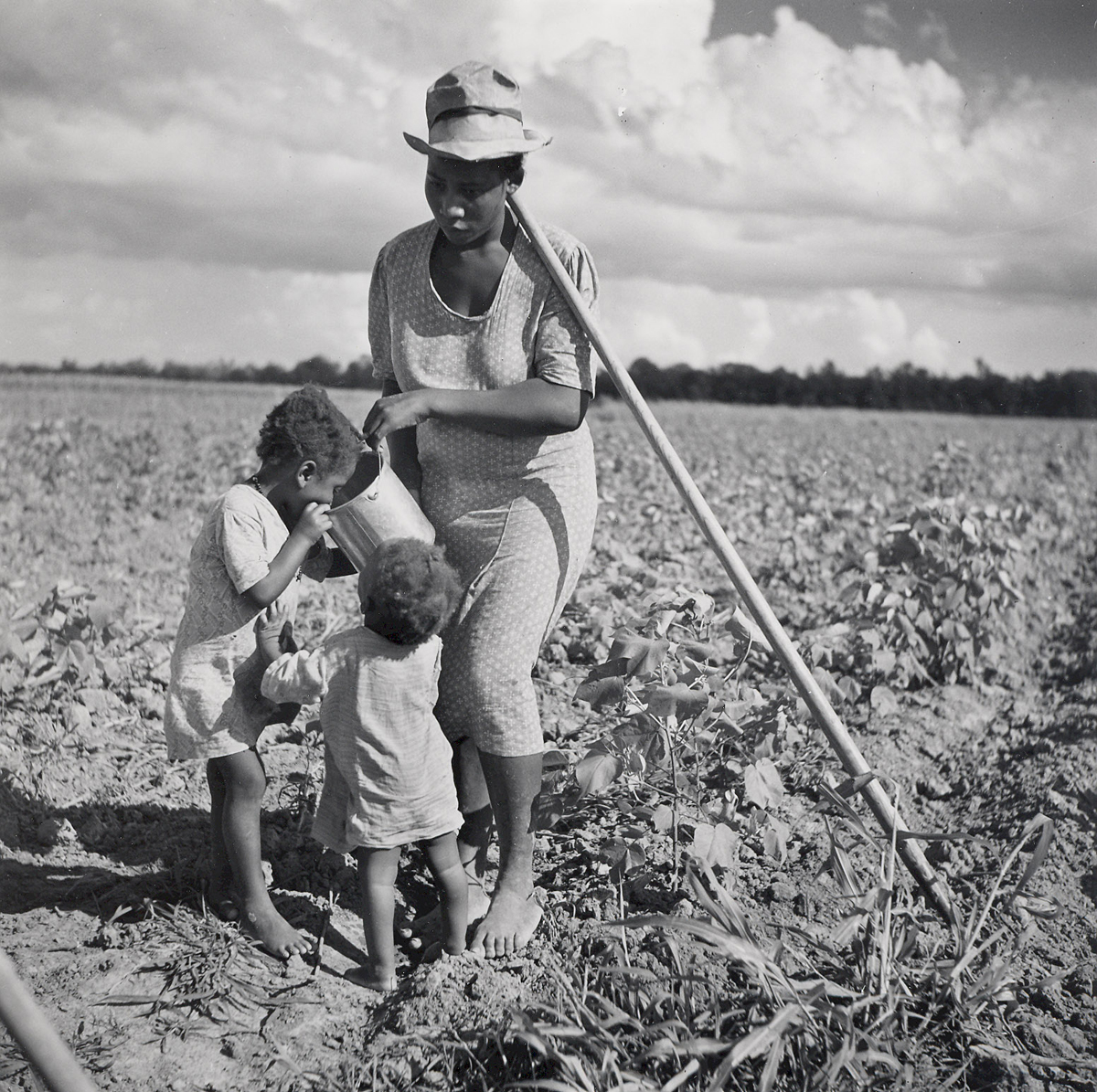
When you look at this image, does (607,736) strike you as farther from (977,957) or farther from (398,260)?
(398,260)

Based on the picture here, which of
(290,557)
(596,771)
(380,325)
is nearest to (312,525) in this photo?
(290,557)

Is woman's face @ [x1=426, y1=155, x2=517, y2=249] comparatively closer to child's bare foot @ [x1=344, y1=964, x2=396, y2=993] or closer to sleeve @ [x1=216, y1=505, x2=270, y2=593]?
sleeve @ [x1=216, y1=505, x2=270, y2=593]

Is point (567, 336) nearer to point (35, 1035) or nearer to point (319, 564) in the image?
point (319, 564)

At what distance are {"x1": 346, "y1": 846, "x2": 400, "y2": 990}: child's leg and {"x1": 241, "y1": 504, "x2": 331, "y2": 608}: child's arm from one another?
559 mm

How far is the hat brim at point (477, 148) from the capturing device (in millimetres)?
2215

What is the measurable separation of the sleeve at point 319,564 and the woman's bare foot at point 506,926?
796 mm

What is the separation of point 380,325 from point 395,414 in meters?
0.45

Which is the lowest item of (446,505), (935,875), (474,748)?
(935,875)

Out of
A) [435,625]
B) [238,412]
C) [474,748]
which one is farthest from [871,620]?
[238,412]

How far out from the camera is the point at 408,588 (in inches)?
87.2

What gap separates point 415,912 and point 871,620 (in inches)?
87.0

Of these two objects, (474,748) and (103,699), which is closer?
(474,748)

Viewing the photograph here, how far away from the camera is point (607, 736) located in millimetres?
2688

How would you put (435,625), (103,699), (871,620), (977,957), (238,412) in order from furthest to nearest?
(238,412), (871,620), (103,699), (977,957), (435,625)
